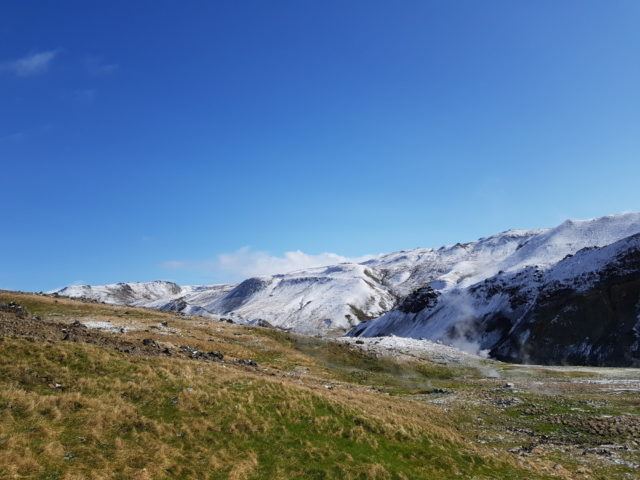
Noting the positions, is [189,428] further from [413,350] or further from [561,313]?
[561,313]

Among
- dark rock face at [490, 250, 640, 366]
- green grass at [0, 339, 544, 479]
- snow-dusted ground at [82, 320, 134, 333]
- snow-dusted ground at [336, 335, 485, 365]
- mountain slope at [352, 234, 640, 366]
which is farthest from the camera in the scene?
mountain slope at [352, 234, 640, 366]

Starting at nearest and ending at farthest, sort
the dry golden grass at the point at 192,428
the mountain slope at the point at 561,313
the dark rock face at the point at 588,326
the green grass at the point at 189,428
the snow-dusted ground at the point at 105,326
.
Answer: the dry golden grass at the point at 192,428, the green grass at the point at 189,428, the snow-dusted ground at the point at 105,326, the dark rock face at the point at 588,326, the mountain slope at the point at 561,313

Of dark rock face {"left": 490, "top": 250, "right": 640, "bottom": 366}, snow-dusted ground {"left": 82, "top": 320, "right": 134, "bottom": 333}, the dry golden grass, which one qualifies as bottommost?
dark rock face {"left": 490, "top": 250, "right": 640, "bottom": 366}

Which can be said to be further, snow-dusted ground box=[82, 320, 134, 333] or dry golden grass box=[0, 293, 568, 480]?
snow-dusted ground box=[82, 320, 134, 333]

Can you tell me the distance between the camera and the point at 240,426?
2305 centimetres

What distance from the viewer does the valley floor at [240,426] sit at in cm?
1906

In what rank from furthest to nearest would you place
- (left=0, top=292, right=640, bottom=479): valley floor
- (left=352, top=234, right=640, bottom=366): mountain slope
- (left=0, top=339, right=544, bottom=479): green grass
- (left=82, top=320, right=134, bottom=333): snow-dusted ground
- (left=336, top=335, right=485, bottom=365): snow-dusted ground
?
1. (left=352, top=234, right=640, bottom=366): mountain slope
2. (left=336, top=335, right=485, bottom=365): snow-dusted ground
3. (left=82, top=320, right=134, bottom=333): snow-dusted ground
4. (left=0, top=292, right=640, bottom=479): valley floor
5. (left=0, top=339, right=544, bottom=479): green grass

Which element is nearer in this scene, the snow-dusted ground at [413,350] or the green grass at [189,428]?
the green grass at [189,428]

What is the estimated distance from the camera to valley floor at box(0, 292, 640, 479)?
19062 millimetres

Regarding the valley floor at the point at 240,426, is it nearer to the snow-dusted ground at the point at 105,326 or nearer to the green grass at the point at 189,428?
the green grass at the point at 189,428

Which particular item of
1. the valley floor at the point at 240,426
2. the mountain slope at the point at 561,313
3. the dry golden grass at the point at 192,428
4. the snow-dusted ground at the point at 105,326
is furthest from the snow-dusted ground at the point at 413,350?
the dry golden grass at the point at 192,428

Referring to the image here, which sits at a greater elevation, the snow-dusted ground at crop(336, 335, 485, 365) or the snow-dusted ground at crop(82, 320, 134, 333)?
the snow-dusted ground at crop(82, 320, 134, 333)

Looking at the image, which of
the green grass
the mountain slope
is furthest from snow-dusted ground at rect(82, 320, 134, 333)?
the mountain slope

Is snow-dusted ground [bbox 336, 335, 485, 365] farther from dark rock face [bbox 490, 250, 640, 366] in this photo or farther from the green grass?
the green grass
